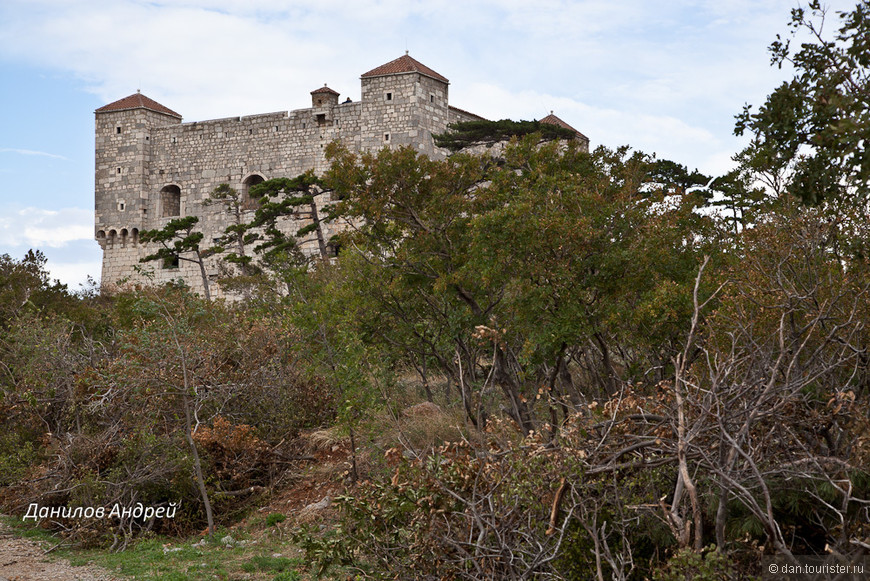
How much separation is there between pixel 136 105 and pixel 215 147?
4263 millimetres

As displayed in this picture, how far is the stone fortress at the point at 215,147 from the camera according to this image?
32000 mm

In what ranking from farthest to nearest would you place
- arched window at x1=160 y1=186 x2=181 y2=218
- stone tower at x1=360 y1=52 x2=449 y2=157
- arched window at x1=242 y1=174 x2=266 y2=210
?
arched window at x1=160 y1=186 x2=181 y2=218 → arched window at x1=242 y1=174 x2=266 y2=210 → stone tower at x1=360 y1=52 x2=449 y2=157

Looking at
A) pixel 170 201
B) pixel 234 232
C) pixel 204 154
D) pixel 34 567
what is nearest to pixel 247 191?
pixel 234 232

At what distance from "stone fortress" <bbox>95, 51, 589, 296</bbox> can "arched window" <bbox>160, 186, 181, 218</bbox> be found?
0.04 meters

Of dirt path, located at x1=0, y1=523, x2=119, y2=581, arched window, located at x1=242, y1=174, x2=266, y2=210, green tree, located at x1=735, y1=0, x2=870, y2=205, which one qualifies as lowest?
dirt path, located at x1=0, y1=523, x2=119, y2=581

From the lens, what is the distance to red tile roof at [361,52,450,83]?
3169 cm

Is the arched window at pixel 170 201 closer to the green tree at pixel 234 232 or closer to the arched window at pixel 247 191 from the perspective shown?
the green tree at pixel 234 232

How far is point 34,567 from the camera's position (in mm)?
7812

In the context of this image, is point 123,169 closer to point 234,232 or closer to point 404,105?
point 234,232

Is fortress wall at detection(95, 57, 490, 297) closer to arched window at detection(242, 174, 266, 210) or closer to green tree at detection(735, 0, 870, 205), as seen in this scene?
arched window at detection(242, 174, 266, 210)

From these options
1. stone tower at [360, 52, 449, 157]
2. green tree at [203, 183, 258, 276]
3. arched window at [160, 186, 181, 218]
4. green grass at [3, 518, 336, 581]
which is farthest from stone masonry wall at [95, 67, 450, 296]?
green grass at [3, 518, 336, 581]

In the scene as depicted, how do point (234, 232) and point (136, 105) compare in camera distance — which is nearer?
point (234, 232)

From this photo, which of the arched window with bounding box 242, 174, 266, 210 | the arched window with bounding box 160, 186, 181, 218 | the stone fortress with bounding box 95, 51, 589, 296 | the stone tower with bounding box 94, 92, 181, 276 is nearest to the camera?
the stone fortress with bounding box 95, 51, 589, 296

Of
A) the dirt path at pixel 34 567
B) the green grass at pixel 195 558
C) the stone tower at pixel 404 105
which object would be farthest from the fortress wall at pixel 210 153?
the dirt path at pixel 34 567
